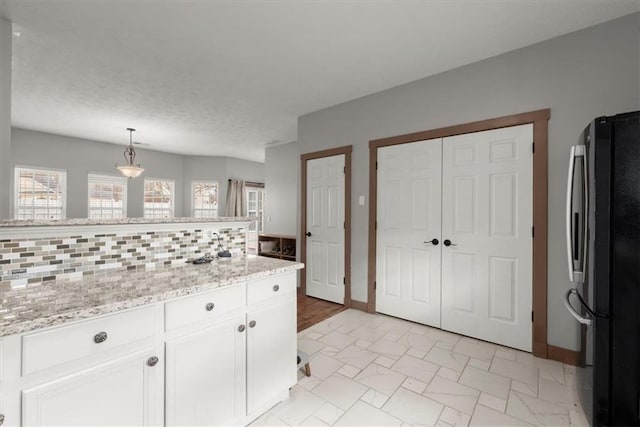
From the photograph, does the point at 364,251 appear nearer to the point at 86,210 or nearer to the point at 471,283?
the point at 471,283

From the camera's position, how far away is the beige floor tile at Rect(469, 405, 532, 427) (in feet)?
5.43

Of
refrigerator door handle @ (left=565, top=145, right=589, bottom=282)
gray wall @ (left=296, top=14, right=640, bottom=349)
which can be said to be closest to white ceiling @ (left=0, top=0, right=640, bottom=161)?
gray wall @ (left=296, top=14, right=640, bottom=349)

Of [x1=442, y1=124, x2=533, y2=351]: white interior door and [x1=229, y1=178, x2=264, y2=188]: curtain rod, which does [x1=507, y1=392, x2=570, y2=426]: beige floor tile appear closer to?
[x1=442, y1=124, x2=533, y2=351]: white interior door

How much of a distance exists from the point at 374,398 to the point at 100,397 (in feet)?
4.99

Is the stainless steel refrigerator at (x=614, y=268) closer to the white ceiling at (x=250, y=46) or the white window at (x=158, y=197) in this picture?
the white ceiling at (x=250, y=46)

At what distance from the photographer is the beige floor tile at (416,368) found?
2139 mm

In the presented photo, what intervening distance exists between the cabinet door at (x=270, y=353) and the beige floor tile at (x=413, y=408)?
65cm

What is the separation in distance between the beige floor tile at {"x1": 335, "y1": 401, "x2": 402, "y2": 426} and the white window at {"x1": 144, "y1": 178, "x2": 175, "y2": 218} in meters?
6.82

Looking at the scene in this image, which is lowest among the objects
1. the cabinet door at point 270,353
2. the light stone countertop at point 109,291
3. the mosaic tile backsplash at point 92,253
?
the cabinet door at point 270,353

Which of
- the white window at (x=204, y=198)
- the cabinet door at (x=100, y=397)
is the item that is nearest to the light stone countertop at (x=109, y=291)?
the cabinet door at (x=100, y=397)

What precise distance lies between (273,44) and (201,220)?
161 cm

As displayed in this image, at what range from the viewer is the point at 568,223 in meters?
1.78

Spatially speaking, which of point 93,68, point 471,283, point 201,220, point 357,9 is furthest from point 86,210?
point 471,283

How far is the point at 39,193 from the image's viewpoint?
17.6ft
